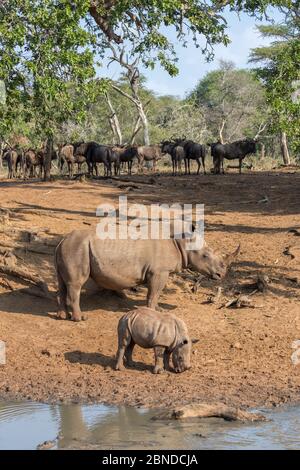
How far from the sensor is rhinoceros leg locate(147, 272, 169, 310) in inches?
450

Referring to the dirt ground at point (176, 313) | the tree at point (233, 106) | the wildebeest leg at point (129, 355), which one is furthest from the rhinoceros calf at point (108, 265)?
the tree at point (233, 106)

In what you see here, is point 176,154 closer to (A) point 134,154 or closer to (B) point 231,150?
(A) point 134,154

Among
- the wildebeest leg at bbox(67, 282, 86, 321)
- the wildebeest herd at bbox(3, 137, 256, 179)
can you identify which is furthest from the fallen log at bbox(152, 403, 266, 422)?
the wildebeest herd at bbox(3, 137, 256, 179)

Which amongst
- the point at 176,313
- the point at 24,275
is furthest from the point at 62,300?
the point at 176,313

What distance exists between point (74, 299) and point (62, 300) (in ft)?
1.00

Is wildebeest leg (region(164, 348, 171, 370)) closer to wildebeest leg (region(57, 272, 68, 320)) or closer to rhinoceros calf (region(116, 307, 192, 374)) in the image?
rhinoceros calf (region(116, 307, 192, 374))

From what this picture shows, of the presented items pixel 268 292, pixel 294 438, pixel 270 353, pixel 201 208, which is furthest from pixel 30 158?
pixel 294 438

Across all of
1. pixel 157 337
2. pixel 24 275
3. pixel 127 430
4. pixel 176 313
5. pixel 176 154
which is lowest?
pixel 127 430

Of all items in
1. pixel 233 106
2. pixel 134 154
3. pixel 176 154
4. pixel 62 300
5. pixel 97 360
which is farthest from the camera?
pixel 233 106

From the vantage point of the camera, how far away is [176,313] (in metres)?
11.9

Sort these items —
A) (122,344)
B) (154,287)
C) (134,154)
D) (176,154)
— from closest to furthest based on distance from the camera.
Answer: (122,344)
(154,287)
(176,154)
(134,154)

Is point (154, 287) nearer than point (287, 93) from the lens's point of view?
Yes

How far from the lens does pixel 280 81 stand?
591 inches

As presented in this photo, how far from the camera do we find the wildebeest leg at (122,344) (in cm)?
973
